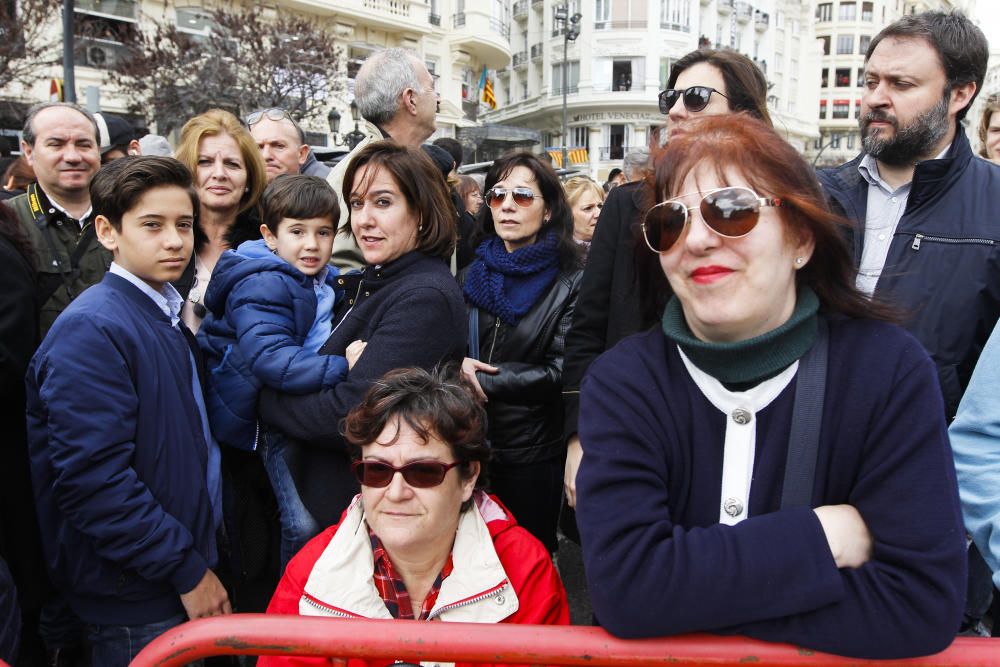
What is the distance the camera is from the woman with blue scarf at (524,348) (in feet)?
10.1

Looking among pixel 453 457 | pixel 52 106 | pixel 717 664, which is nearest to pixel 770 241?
pixel 717 664

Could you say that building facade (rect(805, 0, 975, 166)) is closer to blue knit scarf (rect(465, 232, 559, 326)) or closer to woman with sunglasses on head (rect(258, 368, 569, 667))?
blue knit scarf (rect(465, 232, 559, 326))

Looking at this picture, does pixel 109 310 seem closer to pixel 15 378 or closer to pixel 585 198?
pixel 15 378

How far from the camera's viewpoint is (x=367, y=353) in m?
2.48

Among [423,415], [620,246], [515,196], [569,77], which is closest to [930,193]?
[620,246]

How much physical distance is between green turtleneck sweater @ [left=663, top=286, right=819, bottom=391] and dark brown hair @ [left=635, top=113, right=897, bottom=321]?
0.10m

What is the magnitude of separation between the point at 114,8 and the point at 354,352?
2727cm

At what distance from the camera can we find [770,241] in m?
1.42

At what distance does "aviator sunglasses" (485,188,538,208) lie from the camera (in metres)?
3.48

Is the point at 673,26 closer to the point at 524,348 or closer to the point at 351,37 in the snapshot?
the point at 351,37

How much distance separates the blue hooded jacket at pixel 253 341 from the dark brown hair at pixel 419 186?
473 millimetres

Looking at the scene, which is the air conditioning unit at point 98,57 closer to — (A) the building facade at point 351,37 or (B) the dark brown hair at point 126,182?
(A) the building facade at point 351,37

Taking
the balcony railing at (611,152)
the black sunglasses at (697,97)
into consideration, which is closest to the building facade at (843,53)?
the balcony railing at (611,152)

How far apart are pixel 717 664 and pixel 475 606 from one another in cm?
80
